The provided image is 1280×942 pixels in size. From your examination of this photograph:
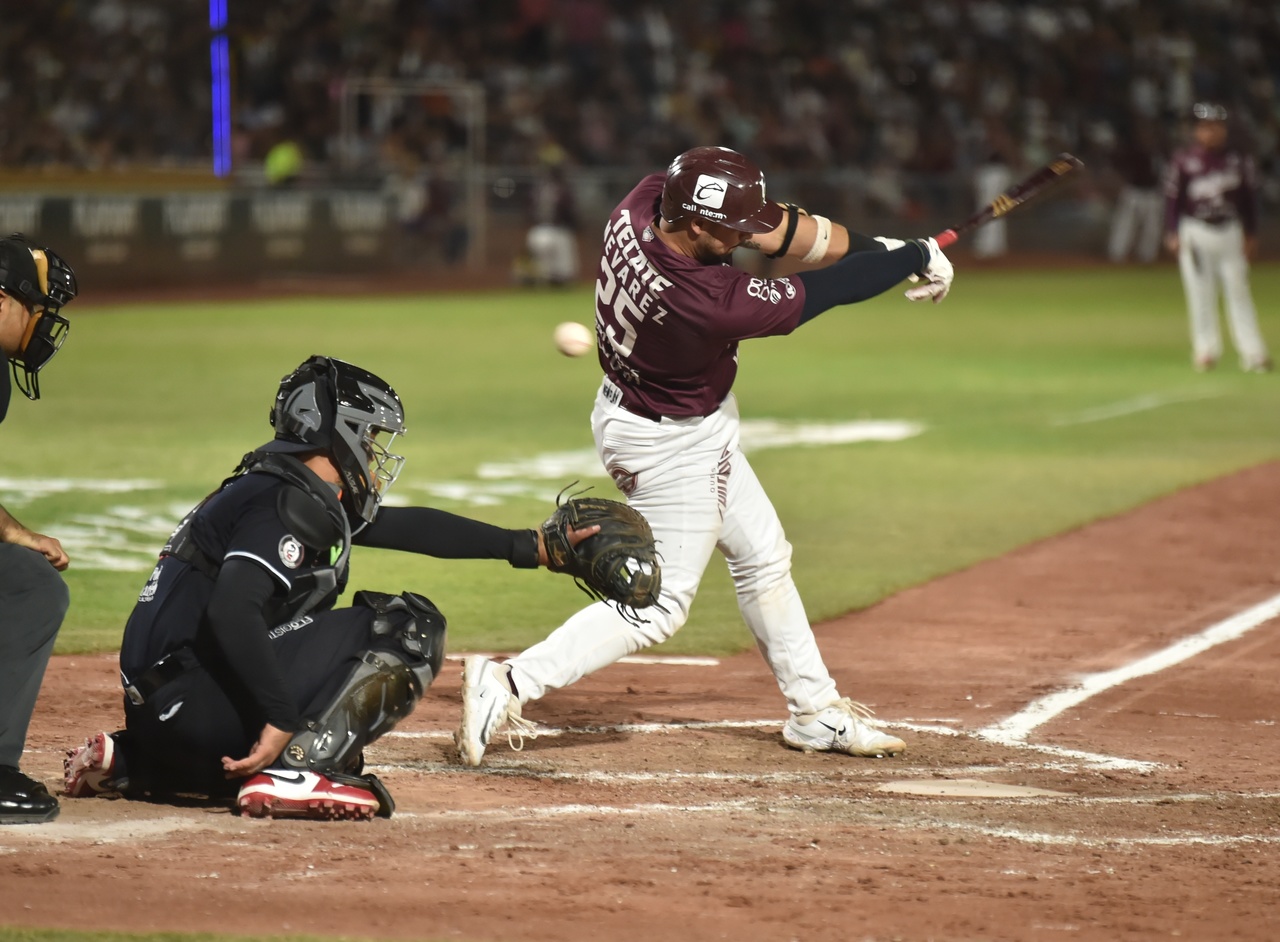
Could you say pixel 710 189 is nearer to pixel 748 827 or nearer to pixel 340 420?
pixel 340 420

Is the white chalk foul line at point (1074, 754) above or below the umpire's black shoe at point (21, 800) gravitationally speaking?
below

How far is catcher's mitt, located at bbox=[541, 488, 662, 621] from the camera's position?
5570 mm

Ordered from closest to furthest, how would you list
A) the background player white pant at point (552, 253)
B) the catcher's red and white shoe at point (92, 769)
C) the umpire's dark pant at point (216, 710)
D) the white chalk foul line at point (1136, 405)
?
the umpire's dark pant at point (216, 710), the catcher's red and white shoe at point (92, 769), the white chalk foul line at point (1136, 405), the background player white pant at point (552, 253)

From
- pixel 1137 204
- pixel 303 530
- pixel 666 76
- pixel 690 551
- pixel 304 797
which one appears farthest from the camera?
pixel 1137 204

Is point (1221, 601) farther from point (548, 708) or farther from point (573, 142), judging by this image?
point (573, 142)

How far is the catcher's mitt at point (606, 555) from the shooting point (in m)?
5.57

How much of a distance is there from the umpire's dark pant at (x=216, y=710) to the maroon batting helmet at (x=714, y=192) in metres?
1.59

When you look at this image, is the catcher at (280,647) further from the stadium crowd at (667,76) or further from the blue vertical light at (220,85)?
the stadium crowd at (667,76)

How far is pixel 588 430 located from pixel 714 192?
28.3 ft

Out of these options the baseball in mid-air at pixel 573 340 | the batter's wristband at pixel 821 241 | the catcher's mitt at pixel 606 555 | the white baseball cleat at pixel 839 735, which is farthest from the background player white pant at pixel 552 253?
the catcher's mitt at pixel 606 555

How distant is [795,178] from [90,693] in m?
27.1

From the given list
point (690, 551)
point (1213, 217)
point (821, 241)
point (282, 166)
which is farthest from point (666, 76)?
point (690, 551)

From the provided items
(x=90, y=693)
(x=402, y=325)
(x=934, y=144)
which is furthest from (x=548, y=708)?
(x=934, y=144)

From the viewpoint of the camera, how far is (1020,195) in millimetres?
7246
